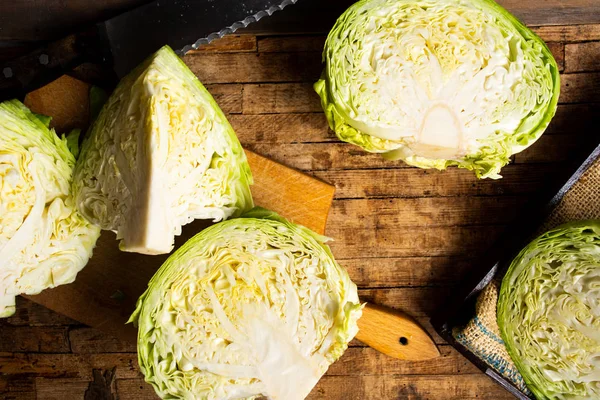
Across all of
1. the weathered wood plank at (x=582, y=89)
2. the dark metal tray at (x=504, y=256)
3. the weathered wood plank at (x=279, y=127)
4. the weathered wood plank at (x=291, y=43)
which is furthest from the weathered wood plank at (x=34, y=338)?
the weathered wood plank at (x=582, y=89)

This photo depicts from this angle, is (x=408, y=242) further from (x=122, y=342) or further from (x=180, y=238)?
(x=122, y=342)

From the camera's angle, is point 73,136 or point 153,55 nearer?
point 153,55

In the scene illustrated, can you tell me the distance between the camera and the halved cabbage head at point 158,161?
1877mm

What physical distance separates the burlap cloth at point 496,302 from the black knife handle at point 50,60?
177 cm

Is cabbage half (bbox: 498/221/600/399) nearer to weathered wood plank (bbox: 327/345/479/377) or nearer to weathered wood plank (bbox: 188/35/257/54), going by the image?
weathered wood plank (bbox: 327/345/479/377)

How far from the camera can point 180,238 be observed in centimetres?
226

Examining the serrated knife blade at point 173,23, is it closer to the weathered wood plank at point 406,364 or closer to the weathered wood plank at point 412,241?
the weathered wood plank at point 412,241

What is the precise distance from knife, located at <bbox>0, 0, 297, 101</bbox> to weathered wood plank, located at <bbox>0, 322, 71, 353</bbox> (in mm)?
1012

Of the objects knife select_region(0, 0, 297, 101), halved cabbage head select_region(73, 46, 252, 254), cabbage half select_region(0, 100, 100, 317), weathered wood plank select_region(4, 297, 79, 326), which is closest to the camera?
halved cabbage head select_region(73, 46, 252, 254)

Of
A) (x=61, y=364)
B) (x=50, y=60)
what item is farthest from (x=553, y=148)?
(x=61, y=364)

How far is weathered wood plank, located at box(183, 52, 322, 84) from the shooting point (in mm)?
2324

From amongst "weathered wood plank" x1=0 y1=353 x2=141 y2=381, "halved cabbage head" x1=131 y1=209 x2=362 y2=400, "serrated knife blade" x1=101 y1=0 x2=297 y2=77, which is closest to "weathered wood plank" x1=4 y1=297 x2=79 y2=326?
"weathered wood plank" x1=0 y1=353 x2=141 y2=381

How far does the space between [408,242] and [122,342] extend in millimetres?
1298

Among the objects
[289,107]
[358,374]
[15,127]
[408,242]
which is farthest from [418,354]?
[15,127]
